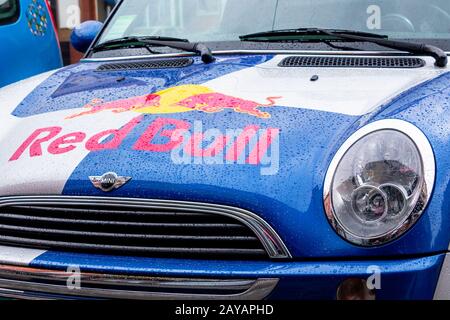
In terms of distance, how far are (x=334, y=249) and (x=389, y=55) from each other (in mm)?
1124

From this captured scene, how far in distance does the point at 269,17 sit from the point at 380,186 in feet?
4.56

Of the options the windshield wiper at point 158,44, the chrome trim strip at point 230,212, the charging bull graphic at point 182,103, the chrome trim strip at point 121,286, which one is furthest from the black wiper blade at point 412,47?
the chrome trim strip at point 121,286

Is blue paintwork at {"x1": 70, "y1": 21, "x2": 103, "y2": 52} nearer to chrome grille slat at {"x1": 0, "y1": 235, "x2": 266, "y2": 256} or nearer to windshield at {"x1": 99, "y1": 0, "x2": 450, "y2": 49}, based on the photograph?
windshield at {"x1": 99, "y1": 0, "x2": 450, "y2": 49}

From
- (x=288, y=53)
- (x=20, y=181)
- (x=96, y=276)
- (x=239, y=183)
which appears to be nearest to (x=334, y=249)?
(x=239, y=183)

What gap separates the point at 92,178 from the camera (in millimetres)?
2357

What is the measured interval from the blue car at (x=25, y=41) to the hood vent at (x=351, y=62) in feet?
8.28

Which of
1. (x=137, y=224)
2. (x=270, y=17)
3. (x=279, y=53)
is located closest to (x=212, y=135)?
(x=137, y=224)

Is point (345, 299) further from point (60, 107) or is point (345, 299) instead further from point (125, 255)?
point (60, 107)

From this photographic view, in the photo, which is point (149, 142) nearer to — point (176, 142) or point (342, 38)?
point (176, 142)

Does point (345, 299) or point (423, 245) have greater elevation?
point (423, 245)

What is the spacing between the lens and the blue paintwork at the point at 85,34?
161 inches

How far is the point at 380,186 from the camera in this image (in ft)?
7.13

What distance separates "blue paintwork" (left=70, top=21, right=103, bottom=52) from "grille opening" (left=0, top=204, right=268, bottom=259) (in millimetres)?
1764

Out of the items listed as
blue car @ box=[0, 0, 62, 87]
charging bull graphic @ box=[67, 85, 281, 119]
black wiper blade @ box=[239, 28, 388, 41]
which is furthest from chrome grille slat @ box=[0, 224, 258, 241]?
blue car @ box=[0, 0, 62, 87]
